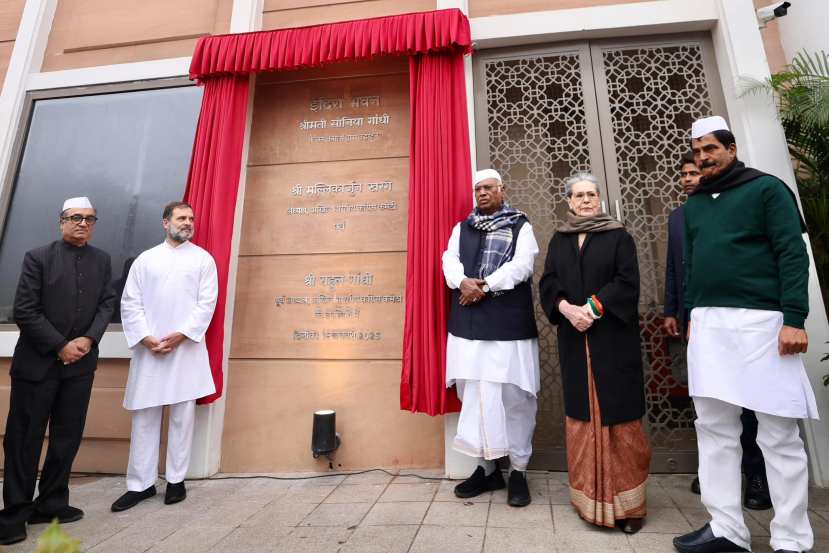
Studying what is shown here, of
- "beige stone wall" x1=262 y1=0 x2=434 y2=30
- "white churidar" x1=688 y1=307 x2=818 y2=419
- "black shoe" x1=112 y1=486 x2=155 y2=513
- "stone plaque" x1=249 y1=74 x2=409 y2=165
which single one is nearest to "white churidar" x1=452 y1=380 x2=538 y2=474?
"white churidar" x1=688 y1=307 x2=818 y2=419

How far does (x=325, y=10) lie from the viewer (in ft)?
11.8

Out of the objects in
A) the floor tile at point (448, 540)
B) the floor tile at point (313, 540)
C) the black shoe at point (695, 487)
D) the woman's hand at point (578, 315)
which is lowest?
the floor tile at point (313, 540)

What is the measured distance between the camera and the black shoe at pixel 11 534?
1.99 meters

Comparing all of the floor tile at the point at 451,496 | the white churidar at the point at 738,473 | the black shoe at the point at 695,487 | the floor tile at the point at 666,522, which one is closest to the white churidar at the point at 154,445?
the floor tile at the point at 451,496

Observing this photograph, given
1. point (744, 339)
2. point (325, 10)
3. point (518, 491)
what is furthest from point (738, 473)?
point (325, 10)

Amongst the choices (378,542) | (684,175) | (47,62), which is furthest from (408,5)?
(378,542)

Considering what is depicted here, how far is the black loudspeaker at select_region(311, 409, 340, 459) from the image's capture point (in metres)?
2.83

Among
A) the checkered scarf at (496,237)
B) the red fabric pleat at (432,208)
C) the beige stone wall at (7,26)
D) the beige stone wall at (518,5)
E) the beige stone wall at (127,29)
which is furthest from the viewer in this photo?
the beige stone wall at (7,26)

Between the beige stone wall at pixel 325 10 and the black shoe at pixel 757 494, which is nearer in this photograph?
the black shoe at pixel 757 494

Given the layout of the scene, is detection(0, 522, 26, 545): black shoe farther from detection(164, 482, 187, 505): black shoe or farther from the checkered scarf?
the checkered scarf

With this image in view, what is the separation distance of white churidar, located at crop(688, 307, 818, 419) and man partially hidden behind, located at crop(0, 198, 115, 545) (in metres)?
3.02

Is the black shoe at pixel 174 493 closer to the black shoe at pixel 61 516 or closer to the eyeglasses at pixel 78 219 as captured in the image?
the black shoe at pixel 61 516

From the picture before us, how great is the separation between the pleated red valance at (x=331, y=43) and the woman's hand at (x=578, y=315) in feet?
6.70

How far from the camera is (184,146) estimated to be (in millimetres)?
3584
